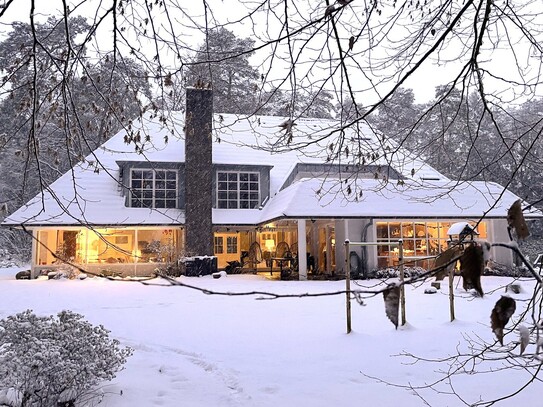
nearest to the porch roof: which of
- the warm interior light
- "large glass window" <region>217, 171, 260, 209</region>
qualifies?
"large glass window" <region>217, 171, 260, 209</region>

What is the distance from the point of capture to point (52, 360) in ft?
13.9

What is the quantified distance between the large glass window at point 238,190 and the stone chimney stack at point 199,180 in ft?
3.00

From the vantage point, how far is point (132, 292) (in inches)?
575

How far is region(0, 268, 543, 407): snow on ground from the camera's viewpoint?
4.83 metres

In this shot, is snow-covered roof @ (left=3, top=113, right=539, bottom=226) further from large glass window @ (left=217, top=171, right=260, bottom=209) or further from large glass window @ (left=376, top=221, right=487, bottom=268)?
large glass window @ (left=376, top=221, right=487, bottom=268)

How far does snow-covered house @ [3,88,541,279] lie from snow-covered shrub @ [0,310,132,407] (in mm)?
12860

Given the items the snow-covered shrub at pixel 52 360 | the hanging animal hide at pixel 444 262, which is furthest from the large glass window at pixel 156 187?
the hanging animal hide at pixel 444 262

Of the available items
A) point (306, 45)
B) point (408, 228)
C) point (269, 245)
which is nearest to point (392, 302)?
point (306, 45)

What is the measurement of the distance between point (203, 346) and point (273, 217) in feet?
38.4

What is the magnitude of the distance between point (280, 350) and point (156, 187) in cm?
1620

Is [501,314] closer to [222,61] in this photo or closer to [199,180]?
[222,61]

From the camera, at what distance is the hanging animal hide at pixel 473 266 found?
3.72 ft

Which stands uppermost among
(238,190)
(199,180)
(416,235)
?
(199,180)

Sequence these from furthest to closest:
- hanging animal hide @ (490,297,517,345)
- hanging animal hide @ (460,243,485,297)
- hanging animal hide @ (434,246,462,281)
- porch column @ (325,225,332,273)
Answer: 1. porch column @ (325,225,332,273)
2. hanging animal hide @ (434,246,462,281)
3. hanging animal hide @ (490,297,517,345)
4. hanging animal hide @ (460,243,485,297)
